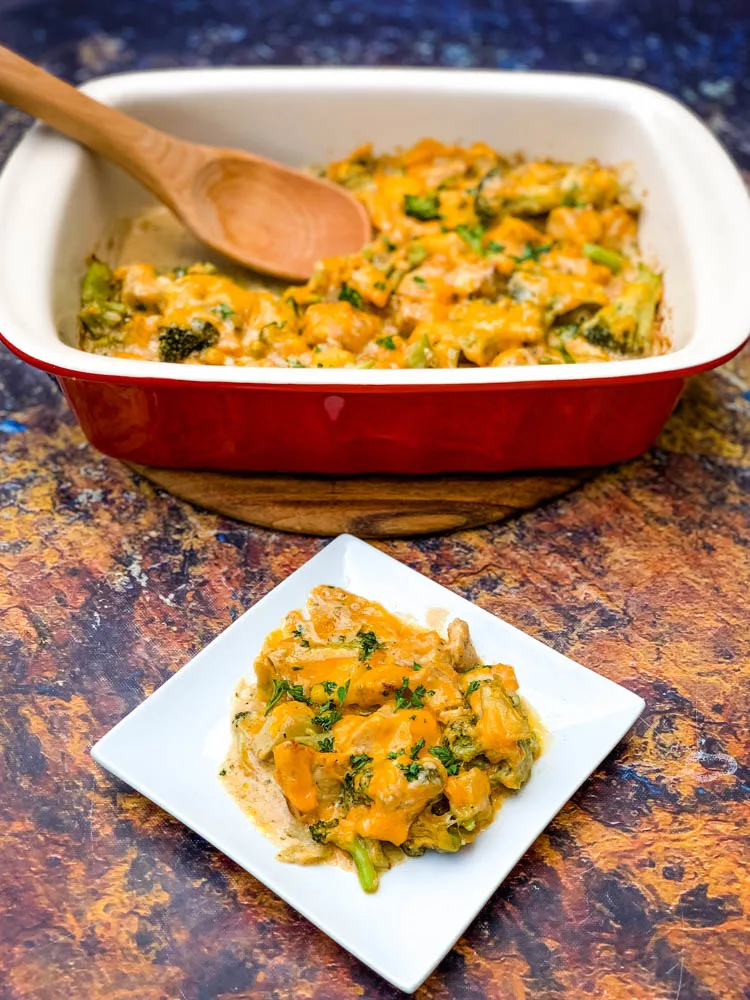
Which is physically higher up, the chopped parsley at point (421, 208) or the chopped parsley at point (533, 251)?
the chopped parsley at point (421, 208)

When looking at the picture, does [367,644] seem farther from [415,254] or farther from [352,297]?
[415,254]

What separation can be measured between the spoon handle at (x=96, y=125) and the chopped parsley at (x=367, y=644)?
124 cm

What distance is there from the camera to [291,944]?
4.91ft

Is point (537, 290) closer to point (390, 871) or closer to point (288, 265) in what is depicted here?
point (288, 265)

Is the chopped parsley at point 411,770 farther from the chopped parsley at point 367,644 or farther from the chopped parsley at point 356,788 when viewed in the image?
the chopped parsley at point 367,644

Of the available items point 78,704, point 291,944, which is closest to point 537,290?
point 78,704

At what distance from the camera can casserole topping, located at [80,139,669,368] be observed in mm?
2150

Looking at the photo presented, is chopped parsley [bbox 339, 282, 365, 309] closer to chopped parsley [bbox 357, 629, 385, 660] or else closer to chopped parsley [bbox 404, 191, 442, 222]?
chopped parsley [bbox 404, 191, 442, 222]

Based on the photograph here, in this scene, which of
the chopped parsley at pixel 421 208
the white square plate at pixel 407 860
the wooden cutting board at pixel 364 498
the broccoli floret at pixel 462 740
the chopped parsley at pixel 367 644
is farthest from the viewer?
the chopped parsley at pixel 421 208

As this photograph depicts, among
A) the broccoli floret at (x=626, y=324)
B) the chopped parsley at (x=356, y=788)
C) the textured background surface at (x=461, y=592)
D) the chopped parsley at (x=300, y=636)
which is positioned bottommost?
the textured background surface at (x=461, y=592)

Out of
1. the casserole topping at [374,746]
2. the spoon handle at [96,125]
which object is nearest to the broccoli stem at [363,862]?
the casserole topping at [374,746]

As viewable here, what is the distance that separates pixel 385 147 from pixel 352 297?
62 centimetres

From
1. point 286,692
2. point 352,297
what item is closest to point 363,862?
point 286,692

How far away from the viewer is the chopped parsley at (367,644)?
1.68m
